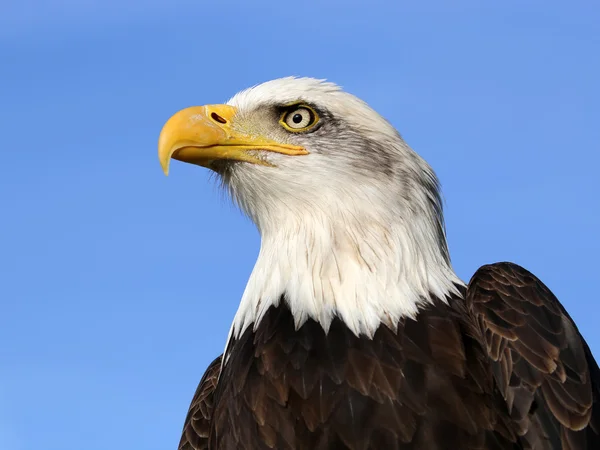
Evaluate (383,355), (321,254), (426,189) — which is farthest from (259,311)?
(426,189)

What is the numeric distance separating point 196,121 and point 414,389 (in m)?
2.35

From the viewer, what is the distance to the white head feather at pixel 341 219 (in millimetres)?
5160

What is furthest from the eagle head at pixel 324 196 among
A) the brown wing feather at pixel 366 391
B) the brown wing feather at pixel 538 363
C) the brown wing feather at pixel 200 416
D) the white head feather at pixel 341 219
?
the brown wing feather at pixel 200 416

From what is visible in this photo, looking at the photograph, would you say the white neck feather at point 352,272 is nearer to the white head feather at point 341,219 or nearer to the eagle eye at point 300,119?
the white head feather at point 341,219

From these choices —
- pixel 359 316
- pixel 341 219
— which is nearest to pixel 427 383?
pixel 359 316

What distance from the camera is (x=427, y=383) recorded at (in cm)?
474

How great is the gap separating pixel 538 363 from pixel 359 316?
3.51 ft

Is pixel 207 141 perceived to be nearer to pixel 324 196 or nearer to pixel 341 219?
pixel 324 196

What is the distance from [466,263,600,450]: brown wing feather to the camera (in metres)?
4.80

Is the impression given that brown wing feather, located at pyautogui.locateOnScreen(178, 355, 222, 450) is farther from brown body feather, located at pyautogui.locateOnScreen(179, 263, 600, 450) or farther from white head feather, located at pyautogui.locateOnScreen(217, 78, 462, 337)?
white head feather, located at pyautogui.locateOnScreen(217, 78, 462, 337)

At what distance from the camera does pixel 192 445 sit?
594 cm

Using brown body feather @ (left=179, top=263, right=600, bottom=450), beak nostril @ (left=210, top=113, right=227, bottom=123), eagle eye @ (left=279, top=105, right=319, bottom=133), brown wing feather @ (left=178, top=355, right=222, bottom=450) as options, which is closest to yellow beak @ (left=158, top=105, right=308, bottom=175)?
beak nostril @ (left=210, top=113, right=227, bottom=123)

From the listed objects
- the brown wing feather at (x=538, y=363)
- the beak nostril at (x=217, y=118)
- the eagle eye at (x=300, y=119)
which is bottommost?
the brown wing feather at (x=538, y=363)

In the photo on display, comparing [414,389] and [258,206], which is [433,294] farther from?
[258,206]
